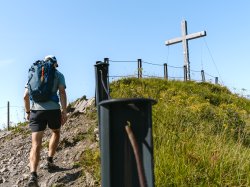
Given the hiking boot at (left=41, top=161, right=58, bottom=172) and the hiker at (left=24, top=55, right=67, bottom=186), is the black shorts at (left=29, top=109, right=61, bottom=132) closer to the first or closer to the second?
the hiker at (left=24, top=55, right=67, bottom=186)

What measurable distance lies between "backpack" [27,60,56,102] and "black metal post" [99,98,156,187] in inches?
157

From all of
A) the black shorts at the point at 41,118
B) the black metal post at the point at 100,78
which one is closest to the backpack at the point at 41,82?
the black shorts at the point at 41,118

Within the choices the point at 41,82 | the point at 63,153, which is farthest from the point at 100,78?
the point at 63,153

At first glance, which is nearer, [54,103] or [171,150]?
[171,150]

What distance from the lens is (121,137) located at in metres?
1.92

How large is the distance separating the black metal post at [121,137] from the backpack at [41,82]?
3.98m

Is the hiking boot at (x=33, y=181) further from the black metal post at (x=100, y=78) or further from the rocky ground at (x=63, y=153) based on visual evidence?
the black metal post at (x=100, y=78)

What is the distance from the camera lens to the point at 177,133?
18.8ft

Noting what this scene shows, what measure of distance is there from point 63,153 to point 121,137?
5435 mm

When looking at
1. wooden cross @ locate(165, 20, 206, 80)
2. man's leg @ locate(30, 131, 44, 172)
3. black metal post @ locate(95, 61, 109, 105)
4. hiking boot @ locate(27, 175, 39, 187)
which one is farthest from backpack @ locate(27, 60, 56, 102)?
wooden cross @ locate(165, 20, 206, 80)

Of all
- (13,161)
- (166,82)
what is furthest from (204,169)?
(166,82)

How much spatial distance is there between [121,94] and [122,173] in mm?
7344

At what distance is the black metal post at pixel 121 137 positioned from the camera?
75.6 inches

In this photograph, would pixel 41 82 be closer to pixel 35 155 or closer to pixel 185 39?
pixel 35 155
